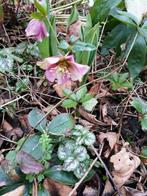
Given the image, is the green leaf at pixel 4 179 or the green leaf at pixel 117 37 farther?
the green leaf at pixel 117 37

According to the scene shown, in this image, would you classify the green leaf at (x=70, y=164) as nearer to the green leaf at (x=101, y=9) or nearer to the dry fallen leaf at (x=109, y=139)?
the dry fallen leaf at (x=109, y=139)

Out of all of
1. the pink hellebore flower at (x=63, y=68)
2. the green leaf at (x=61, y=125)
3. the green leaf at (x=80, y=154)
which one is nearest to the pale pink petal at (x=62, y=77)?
the pink hellebore flower at (x=63, y=68)

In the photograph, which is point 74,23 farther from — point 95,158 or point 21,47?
point 95,158

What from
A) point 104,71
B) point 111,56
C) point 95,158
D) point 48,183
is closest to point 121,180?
point 95,158

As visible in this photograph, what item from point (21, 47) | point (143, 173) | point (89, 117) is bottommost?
point (143, 173)

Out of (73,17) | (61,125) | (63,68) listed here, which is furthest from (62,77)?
(73,17)

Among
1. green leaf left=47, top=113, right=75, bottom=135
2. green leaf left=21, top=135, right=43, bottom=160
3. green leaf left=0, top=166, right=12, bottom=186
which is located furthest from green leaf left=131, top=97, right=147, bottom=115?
green leaf left=0, top=166, right=12, bottom=186
